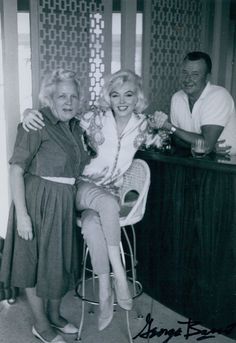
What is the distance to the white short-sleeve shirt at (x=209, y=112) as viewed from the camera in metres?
2.78

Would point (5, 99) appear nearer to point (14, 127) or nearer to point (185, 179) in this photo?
point (14, 127)

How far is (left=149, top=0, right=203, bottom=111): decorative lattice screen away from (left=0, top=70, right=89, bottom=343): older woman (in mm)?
1338

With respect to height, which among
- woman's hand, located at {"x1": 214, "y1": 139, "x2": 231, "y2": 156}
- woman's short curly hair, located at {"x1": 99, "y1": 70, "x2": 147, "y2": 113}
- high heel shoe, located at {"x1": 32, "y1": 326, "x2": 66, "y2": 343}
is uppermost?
woman's short curly hair, located at {"x1": 99, "y1": 70, "x2": 147, "y2": 113}

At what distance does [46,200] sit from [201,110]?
1.30 metres

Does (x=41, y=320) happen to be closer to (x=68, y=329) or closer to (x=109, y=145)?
(x=68, y=329)

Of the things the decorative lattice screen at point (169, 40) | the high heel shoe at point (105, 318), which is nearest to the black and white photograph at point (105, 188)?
the high heel shoe at point (105, 318)

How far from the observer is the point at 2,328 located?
2570 millimetres

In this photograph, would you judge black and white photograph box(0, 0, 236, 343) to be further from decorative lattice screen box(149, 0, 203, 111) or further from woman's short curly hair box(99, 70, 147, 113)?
decorative lattice screen box(149, 0, 203, 111)

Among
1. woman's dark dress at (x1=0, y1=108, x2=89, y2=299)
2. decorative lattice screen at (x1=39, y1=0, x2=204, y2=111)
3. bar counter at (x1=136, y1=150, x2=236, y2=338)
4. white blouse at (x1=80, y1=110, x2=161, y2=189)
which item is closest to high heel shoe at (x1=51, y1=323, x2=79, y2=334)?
woman's dark dress at (x1=0, y1=108, x2=89, y2=299)

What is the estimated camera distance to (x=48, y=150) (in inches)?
88.6

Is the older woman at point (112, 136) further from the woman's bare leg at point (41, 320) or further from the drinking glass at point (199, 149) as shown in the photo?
the woman's bare leg at point (41, 320)

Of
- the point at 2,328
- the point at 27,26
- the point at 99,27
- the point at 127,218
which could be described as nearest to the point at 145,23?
the point at 99,27

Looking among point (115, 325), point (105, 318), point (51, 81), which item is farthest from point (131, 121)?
point (115, 325)

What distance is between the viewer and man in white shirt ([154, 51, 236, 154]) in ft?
8.86
